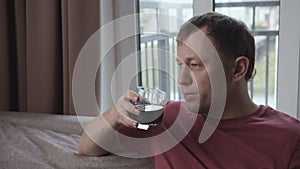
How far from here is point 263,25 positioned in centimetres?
176

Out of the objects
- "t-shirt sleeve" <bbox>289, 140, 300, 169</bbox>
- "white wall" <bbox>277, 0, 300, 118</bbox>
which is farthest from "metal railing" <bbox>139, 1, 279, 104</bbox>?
"t-shirt sleeve" <bbox>289, 140, 300, 169</bbox>

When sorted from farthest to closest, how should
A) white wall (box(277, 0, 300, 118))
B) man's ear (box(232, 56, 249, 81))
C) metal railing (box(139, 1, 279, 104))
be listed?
metal railing (box(139, 1, 279, 104)) < white wall (box(277, 0, 300, 118)) < man's ear (box(232, 56, 249, 81))

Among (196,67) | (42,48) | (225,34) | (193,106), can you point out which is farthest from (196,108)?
(42,48)

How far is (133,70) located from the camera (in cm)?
189

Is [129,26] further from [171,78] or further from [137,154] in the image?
[137,154]

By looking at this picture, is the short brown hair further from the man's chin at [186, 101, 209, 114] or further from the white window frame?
the white window frame

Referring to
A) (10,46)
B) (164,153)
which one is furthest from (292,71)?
(10,46)

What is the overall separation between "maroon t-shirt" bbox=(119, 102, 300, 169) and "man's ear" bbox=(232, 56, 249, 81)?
4.9 inches

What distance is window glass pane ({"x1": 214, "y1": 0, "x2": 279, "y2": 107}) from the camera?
172cm

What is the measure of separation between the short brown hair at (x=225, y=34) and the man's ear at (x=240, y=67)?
0.01 meters

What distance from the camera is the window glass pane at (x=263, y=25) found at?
5.66ft

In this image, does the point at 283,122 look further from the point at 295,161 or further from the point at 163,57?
the point at 163,57

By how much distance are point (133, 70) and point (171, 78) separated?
197 mm

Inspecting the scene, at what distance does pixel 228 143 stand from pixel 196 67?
231 mm
